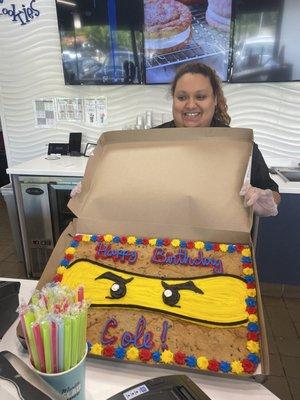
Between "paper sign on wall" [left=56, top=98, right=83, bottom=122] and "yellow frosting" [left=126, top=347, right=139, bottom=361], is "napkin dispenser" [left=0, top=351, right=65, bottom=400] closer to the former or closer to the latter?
"yellow frosting" [left=126, top=347, right=139, bottom=361]

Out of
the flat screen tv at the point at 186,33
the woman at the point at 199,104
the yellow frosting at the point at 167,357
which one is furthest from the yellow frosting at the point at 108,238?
the flat screen tv at the point at 186,33

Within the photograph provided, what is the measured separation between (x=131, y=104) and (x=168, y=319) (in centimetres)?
227

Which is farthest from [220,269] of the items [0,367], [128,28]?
[128,28]

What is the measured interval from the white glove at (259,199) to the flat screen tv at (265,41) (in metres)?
1.65

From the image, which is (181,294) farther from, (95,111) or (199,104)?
(95,111)

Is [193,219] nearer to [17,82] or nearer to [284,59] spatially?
[284,59]

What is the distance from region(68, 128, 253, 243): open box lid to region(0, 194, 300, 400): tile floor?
1.03 meters

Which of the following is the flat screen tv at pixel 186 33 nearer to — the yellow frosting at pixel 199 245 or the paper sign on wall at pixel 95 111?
the paper sign on wall at pixel 95 111

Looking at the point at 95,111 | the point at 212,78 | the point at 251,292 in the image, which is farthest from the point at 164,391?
the point at 95,111

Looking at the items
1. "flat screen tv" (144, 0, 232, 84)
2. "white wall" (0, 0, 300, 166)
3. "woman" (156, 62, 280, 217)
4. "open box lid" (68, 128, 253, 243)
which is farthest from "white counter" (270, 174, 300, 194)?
"open box lid" (68, 128, 253, 243)

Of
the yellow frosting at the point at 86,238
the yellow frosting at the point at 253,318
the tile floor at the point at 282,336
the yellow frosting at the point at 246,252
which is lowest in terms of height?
the tile floor at the point at 282,336

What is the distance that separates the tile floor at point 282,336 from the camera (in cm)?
Result: 165

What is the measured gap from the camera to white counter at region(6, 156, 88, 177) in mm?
2293

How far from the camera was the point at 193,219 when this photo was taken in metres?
0.87
